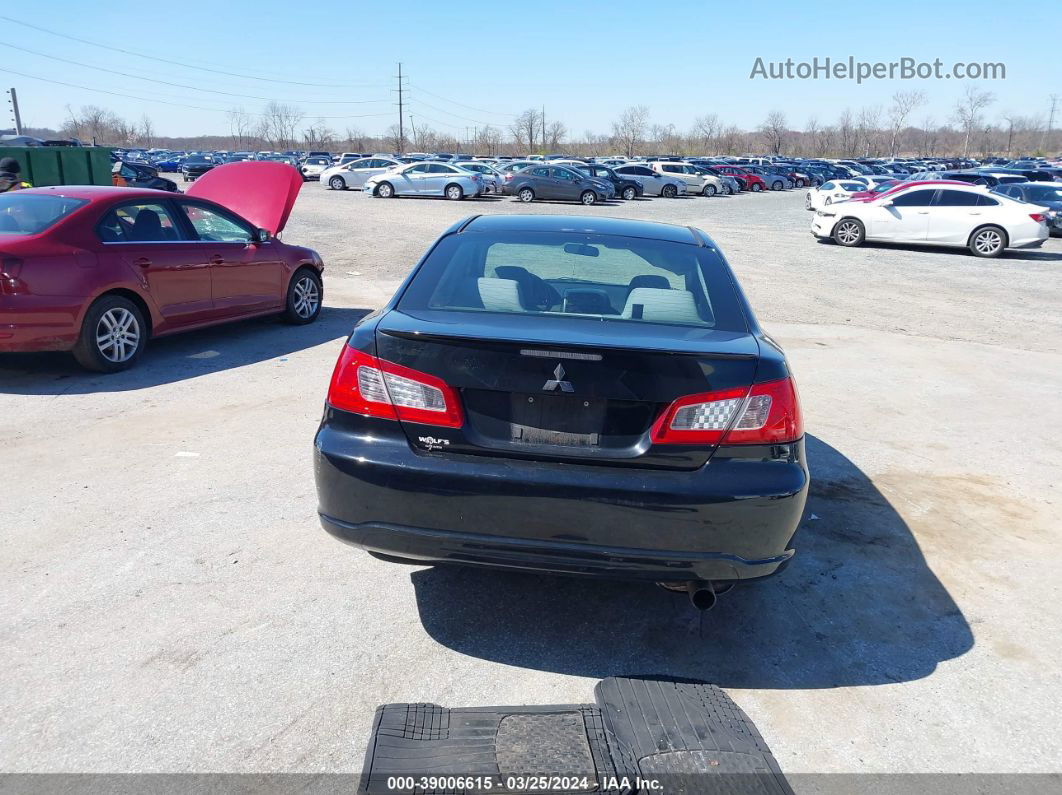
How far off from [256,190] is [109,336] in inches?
152

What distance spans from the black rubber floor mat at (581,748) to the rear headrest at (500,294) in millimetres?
1633

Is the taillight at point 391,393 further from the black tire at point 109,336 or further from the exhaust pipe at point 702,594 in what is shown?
the black tire at point 109,336

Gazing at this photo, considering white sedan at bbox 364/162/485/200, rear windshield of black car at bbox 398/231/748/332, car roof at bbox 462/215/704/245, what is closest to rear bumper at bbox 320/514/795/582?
rear windshield of black car at bbox 398/231/748/332

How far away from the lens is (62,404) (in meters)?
6.37

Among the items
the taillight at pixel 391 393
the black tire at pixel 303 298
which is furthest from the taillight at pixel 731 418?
the black tire at pixel 303 298

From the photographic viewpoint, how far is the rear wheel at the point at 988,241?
19.4 metres

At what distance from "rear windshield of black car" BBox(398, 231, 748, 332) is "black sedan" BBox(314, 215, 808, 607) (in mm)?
422

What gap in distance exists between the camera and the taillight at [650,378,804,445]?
2.99 metres

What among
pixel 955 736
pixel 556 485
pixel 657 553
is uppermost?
pixel 556 485

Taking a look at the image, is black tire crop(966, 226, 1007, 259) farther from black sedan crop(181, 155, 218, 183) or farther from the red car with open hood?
black sedan crop(181, 155, 218, 183)

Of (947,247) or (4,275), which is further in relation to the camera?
(947,247)

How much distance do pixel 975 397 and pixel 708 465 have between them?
5550mm

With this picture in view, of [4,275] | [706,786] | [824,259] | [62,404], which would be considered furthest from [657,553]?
[824,259]

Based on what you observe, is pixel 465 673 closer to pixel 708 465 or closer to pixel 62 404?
pixel 708 465
